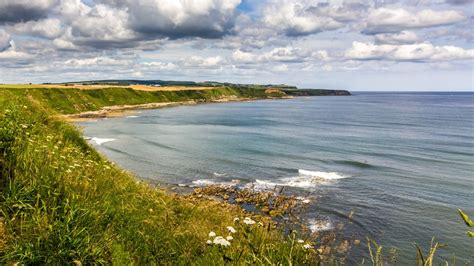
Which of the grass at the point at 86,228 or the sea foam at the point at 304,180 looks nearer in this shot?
the grass at the point at 86,228

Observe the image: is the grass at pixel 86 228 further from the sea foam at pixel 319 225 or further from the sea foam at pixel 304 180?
the sea foam at pixel 304 180

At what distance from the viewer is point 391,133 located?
79.0 meters

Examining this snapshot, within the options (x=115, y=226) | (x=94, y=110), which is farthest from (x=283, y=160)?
(x=94, y=110)

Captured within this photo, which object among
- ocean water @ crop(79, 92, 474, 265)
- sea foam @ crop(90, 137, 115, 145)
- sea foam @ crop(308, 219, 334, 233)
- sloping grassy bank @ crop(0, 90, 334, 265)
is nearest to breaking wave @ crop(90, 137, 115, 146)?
sea foam @ crop(90, 137, 115, 145)

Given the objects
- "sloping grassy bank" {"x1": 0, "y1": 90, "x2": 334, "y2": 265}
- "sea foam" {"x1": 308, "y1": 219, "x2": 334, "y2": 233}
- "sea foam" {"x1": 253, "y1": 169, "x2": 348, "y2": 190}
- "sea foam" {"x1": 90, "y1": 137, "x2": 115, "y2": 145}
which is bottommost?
"sea foam" {"x1": 90, "y1": 137, "x2": 115, "y2": 145}

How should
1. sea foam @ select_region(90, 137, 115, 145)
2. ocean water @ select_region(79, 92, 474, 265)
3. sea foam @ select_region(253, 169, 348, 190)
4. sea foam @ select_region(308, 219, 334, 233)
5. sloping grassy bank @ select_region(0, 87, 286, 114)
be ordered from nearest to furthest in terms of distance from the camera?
1. sea foam @ select_region(308, 219, 334, 233)
2. ocean water @ select_region(79, 92, 474, 265)
3. sea foam @ select_region(253, 169, 348, 190)
4. sea foam @ select_region(90, 137, 115, 145)
5. sloping grassy bank @ select_region(0, 87, 286, 114)

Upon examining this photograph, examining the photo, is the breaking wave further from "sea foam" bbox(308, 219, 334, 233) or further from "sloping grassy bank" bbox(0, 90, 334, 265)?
"sloping grassy bank" bbox(0, 90, 334, 265)

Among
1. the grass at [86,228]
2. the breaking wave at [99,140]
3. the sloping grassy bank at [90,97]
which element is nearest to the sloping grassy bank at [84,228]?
the grass at [86,228]

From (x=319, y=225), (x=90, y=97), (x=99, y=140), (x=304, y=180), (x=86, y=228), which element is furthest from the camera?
(x=90, y=97)

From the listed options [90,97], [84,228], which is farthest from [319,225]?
[90,97]

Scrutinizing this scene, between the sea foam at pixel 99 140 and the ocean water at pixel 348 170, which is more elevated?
the ocean water at pixel 348 170

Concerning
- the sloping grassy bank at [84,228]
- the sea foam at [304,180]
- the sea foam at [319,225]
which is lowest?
the sea foam at [319,225]

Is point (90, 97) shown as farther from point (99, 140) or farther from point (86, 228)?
point (86, 228)

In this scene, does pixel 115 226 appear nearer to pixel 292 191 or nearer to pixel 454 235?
pixel 454 235
